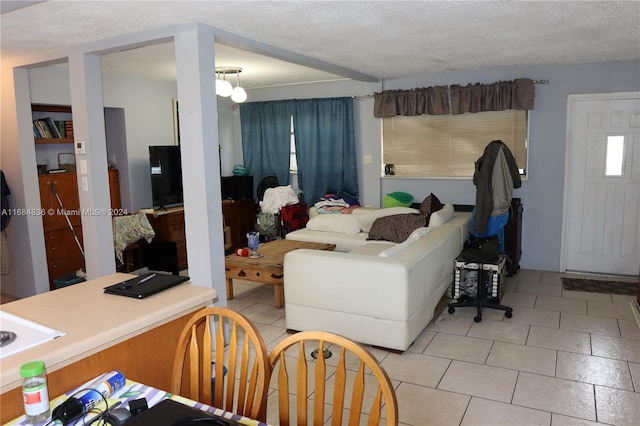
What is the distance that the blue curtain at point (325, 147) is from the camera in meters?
6.46

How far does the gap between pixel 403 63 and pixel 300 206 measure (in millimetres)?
2435

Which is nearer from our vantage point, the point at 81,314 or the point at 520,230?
the point at 81,314

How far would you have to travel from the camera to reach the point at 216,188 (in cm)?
346

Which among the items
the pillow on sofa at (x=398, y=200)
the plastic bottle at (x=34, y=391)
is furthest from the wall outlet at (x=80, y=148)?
the pillow on sofa at (x=398, y=200)

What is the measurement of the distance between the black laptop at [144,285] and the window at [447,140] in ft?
14.4

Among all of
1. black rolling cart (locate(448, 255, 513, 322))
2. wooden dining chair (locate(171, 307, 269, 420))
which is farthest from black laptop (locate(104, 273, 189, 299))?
black rolling cart (locate(448, 255, 513, 322))

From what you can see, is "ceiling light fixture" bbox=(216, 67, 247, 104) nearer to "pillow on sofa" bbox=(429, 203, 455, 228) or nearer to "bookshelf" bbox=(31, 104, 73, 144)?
"bookshelf" bbox=(31, 104, 73, 144)

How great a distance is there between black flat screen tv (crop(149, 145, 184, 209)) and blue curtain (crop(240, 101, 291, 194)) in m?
1.35

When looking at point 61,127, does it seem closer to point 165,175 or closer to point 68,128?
point 68,128

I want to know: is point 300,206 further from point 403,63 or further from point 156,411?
point 156,411

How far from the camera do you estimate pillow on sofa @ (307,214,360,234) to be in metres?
5.61

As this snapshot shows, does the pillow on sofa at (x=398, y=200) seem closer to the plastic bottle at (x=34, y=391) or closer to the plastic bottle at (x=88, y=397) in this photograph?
the plastic bottle at (x=88, y=397)

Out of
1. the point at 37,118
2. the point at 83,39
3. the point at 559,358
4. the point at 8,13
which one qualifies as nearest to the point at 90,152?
the point at 83,39

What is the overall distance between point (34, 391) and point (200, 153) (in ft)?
7.24
